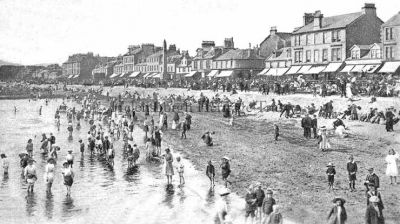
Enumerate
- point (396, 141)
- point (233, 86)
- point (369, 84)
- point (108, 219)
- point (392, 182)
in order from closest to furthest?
point (108, 219) < point (392, 182) < point (396, 141) < point (369, 84) < point (233, 86)

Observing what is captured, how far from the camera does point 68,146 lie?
1229 inches

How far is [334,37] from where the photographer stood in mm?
54531

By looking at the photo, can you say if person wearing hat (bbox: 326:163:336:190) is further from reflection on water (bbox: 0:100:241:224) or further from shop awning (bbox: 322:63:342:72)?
shop awning (bbox: 322:63:342:72)

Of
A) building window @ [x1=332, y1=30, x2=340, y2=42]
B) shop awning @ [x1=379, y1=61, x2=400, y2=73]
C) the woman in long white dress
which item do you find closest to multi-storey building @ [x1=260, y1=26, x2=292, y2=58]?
building window @ [x1=332, y1=30, x2=340, y2=42]

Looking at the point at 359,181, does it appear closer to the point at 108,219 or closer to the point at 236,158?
the point at 236,158

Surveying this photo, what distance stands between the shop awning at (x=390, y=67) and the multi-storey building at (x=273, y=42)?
29.0 m

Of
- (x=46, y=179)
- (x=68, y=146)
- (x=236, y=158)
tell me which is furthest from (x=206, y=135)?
(x=46, y=179)

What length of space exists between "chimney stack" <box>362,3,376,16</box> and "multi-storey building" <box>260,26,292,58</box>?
19273 millimetres

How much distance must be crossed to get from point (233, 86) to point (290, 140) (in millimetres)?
24652

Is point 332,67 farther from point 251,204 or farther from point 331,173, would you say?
point 251,204

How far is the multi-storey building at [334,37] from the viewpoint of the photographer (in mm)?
53000

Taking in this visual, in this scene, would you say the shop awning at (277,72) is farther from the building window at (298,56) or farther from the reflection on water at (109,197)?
the reflection on water at (109,197)

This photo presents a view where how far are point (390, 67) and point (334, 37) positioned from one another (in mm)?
12170

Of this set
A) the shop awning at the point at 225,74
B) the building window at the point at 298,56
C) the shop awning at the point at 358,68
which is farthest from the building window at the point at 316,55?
the shop awning at the point at 225,74
